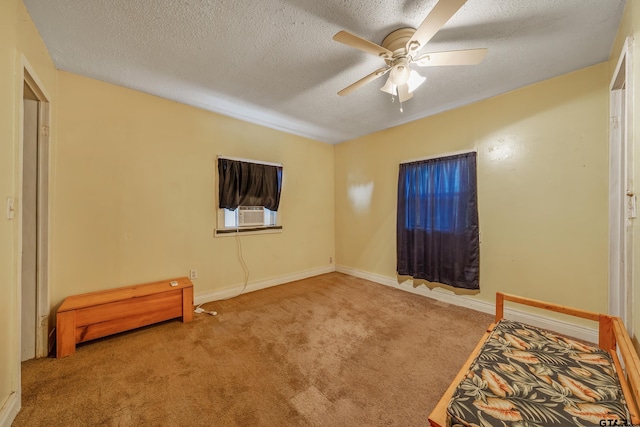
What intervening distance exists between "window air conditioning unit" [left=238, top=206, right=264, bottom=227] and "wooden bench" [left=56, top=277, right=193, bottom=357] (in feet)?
3.56

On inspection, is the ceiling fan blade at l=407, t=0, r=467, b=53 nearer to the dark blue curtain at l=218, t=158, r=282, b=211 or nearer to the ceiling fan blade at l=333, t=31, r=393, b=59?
the ceiling fan blade at l=333, t=31, r=393, b=59

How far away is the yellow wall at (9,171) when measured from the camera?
47.6 inches

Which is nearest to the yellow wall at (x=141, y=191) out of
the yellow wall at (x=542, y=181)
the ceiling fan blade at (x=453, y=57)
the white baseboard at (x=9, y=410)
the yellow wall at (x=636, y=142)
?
the white baseboard at (x=9, y=410)

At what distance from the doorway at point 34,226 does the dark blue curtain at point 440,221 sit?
3.70 metres

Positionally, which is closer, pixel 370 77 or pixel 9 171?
pixel 9 171

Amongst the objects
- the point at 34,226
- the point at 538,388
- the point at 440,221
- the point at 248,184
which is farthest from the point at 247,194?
the point at 538,388

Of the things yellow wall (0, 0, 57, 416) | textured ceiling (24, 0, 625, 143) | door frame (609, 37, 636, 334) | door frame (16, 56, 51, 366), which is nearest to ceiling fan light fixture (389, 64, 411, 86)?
textured ceiling (24, 0, 625, 143)

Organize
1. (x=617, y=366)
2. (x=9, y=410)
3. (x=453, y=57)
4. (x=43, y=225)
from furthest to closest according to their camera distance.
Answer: (x=43, y=225)
(x=453, y=57)
(x=9, y=410)
(x=617, y=366)

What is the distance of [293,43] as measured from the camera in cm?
178

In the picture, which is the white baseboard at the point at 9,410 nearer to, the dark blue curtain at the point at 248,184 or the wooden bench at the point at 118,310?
the wooden bench at the point at 118,310

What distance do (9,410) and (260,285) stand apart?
7.59 ft

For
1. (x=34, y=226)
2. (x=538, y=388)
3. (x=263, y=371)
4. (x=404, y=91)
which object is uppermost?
(x=404, y=91)

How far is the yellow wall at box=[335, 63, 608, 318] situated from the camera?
204 centimetres

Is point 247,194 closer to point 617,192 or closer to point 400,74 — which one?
point 400,74
